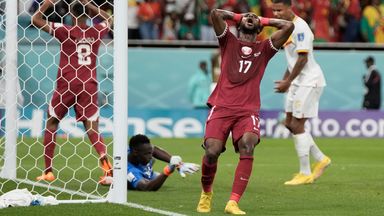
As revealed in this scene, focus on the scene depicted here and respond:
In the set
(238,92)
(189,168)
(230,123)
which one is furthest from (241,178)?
(189,168)

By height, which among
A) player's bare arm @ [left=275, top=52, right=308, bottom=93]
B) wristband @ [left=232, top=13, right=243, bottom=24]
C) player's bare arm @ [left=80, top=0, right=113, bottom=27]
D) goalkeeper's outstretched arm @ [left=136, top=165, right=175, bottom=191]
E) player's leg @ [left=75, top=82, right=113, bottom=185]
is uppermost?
player's bare arm @ [left=80, top=0, right=113, bottom=27]

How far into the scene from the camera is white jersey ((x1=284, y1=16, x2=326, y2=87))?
13.9m

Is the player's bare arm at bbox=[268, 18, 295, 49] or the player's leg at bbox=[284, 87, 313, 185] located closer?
the player's bare arm at bbox=[268, 18, 295, 49]

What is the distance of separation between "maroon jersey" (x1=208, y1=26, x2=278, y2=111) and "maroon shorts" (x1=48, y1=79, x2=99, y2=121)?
3123mm

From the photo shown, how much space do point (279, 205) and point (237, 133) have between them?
977mm

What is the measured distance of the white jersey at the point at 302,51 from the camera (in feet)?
45.4

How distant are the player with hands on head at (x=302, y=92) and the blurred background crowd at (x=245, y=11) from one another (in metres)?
13.5

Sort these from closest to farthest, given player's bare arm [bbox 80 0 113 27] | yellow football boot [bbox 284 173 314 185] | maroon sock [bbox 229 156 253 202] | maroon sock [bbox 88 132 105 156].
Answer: maroon sock [bbox 229 156 253 202], player's bare arm [bbox 80 0 113 27], maroon sock [bbox 88 132 105 156], yellow football boot [bbox 284 173 314 185]

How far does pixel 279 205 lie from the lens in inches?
430

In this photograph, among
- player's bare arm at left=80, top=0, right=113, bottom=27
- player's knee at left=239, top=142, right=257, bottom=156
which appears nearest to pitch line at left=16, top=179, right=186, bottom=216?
player's knee at left=239, top=142, right=257, bottom=156

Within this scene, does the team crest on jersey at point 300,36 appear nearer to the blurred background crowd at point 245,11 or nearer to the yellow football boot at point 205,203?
the yellow football boot at point 205,203

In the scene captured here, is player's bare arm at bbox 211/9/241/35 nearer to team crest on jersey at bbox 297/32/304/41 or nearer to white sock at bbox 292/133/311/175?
team crest on jersey at bbox 297/32/304/41

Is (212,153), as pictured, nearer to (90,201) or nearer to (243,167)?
(243,167)

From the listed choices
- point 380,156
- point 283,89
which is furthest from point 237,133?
point 380,156
